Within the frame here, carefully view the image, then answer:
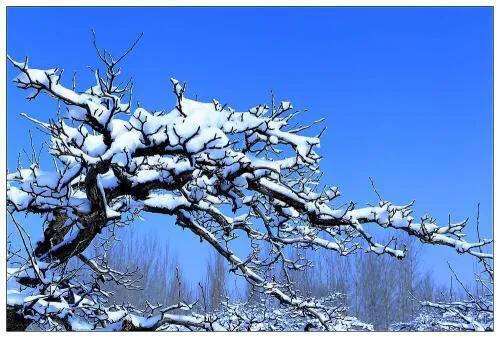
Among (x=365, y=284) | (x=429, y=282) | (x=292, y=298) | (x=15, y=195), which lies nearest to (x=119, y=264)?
(x=365, y=284)

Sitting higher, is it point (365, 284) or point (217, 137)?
point (365, 284)

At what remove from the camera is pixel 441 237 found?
21.1 feet

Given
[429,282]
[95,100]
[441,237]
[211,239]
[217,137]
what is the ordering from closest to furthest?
[217,137]
[95,100]
[441,237]
[211,239]
[429,282]

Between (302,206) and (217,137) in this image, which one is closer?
(217,137)

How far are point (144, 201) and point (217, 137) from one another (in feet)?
6.50

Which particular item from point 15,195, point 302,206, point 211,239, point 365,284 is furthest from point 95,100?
point 365,284

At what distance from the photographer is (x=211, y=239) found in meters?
8.12

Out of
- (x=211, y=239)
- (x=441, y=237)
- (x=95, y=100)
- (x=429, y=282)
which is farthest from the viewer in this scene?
(x=429, y=282)

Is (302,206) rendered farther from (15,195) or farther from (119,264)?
(119,264)

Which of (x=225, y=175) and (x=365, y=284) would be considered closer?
(x=225, y=175)

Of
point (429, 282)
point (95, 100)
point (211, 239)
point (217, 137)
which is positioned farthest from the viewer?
point (429, 282)

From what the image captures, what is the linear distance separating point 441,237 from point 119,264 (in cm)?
2511

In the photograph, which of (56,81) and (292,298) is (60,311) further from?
(292,298)

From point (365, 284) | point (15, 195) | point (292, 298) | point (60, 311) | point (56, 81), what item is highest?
point (365, 284)
